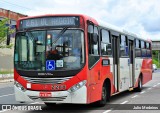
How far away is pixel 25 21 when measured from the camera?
11047 mm

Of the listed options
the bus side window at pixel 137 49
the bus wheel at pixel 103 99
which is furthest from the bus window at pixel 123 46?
the bus wheel at pixel 103 99

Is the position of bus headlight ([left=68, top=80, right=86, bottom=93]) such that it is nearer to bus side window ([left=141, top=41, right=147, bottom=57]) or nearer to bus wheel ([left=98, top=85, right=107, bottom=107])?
bus wheel ([left=98, top=85, right=107, bottom=107])

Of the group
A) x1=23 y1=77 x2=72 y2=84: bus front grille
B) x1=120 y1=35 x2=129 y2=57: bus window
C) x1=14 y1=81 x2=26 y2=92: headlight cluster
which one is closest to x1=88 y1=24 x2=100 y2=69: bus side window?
x1=23 y1=77 x2=72 y2=84: bus front grille

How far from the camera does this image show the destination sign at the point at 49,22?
10453 mm

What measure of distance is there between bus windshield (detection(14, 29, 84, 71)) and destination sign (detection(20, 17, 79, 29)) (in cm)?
23

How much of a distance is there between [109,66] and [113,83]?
0.87 metres

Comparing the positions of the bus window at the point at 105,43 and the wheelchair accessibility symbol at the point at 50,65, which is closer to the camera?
the wheelchair accessibility symbol at the point at 50,65

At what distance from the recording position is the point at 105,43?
40.6 ft

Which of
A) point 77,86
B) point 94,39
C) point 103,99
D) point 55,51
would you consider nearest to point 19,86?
point 55,51

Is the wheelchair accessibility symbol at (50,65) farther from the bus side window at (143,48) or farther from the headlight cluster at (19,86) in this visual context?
the bus side window at (143,48)

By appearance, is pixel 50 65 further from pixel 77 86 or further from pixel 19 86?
pixel 19 86

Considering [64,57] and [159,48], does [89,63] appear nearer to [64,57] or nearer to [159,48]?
[64,57]

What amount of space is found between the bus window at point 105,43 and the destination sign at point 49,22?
1898 millimetres

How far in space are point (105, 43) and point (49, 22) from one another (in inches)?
101
